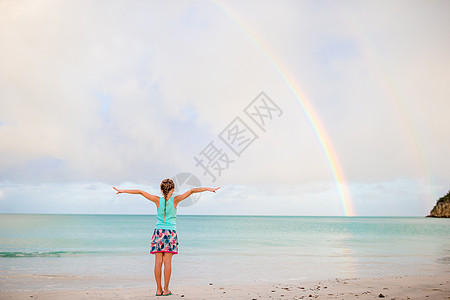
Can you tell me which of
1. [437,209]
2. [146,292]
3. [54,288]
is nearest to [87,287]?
[54,288]

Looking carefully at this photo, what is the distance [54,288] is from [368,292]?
8583mm

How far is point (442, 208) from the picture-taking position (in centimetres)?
16688

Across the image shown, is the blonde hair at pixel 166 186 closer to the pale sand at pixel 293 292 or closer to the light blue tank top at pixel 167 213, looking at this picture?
the light blue tank top at pixel 167 213

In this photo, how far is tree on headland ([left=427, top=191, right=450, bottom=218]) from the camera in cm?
16175

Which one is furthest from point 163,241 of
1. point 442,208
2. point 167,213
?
point 442,208

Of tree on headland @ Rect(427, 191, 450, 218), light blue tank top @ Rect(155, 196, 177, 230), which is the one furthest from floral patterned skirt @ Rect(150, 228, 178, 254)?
tree on headland @ Rect(427, 191, 450, 218)

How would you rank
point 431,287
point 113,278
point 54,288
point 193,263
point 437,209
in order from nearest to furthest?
point 431,287, point 54,288, point 113,278, point 193,263, point 437,209

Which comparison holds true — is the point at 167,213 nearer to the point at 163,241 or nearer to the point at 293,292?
the point at 163,241

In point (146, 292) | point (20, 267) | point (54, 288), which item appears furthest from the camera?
point (20, 267)

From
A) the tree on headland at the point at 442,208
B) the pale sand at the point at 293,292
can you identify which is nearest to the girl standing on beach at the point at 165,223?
the pale sand at the point at 293,292

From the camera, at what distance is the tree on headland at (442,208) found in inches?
6368

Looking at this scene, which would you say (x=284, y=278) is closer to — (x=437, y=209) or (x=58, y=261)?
(x=58, y=261)

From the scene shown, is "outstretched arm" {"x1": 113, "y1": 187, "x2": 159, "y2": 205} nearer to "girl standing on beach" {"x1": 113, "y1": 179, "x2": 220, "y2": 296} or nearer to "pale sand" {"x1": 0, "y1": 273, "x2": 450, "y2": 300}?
"girl standing on beach" {"x1": 113, "y1": 179, "x2": 220, "y2": 296}

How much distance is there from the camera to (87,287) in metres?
11.3
